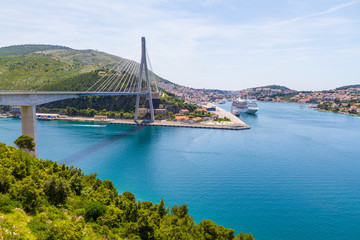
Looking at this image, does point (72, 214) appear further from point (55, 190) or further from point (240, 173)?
point (240, 173)

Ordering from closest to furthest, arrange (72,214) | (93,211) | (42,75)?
(72,214) → (93,211) → (42,75)

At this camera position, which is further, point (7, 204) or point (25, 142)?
point (25, 142)

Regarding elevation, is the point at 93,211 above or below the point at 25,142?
below

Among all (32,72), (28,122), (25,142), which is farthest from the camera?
(32,72)

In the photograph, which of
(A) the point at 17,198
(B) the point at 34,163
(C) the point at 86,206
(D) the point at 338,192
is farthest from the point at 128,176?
(D) the point at 338,192

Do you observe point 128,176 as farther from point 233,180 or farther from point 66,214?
point 66,214

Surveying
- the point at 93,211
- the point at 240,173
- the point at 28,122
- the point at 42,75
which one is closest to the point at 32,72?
the point at 42,75

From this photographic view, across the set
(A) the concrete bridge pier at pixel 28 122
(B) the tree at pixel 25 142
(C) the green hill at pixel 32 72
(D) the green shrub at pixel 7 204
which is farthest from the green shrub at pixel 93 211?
(C) the green hill at pixel 32 72

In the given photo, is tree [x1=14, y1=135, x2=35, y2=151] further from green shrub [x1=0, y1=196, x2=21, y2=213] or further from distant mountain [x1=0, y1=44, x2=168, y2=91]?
distant mountain [x1=0, y1=44, x2=168, y2=91]
